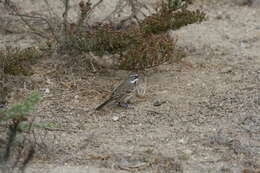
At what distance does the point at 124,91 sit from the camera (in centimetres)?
737

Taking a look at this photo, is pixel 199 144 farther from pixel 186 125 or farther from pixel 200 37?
pixel 200 37

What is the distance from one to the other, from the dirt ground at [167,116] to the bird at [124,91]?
0.49 ft

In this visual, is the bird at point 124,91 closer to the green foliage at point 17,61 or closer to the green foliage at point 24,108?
the green foliage at point 17,61

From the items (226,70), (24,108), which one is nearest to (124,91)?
(226,70)

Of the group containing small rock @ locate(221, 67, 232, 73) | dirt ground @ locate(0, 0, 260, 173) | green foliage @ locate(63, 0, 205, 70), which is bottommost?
dirt ground @ locate(0, 0, 260, 173)

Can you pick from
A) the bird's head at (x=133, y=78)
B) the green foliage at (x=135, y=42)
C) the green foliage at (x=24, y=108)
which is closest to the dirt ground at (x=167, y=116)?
the bird's head at (x=133, y=78)

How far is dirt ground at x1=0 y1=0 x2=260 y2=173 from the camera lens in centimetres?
580

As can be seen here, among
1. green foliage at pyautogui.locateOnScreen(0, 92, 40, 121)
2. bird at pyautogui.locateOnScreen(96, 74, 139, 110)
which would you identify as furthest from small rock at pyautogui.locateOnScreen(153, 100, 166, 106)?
green foliage at pyautogui.locateOnScreen(0, 92, 40, 121)

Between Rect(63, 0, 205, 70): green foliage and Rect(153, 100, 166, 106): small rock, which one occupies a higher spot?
Rect(63, 0, 205, 70): green foliage

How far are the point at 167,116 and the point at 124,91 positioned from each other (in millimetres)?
780

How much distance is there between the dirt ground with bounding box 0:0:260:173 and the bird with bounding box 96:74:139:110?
15 cm

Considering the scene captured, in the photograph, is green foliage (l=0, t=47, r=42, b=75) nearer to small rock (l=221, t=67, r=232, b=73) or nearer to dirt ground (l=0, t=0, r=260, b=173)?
dirt ground (l=0, t=0, r=260, b=173)

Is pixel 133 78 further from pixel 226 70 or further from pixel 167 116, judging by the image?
pixel 226 70

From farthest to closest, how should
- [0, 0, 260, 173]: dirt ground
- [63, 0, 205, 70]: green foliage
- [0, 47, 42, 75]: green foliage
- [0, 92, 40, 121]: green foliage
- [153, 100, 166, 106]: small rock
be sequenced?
[63, 0, 205, 70]: green foliage → [0, 47, 42, 75]: green foliage → [153, 100, 166, 106]: small rock → [0, 0, 260, 173]: dirt ground → [0, 92, 40, 121]: green foliage
